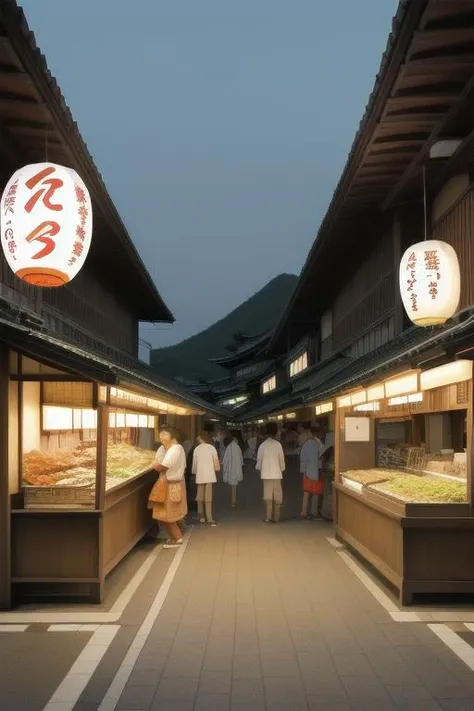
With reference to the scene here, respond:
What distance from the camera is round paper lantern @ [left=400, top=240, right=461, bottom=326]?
1084 cm

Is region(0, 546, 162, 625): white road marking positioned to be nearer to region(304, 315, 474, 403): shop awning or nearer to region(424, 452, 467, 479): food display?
region(304, 315, 474, 403): shop awning

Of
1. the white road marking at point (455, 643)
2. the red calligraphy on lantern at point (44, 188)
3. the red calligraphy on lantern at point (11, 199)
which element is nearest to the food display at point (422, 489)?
the white road marking at point (455, 643)

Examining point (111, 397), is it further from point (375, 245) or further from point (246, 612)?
point (375, 245)

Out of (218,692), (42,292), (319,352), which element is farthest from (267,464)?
(319,352)

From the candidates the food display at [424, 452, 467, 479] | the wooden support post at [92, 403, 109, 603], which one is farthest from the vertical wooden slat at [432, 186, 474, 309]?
the wooden support post at [92, 403, 109, 603]

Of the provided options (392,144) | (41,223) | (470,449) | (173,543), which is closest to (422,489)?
(470,449)

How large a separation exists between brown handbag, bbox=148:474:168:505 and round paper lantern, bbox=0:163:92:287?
484cm

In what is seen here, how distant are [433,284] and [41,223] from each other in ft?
18.6

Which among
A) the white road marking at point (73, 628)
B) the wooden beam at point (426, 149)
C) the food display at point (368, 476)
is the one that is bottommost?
the white road marking at point (73, 628)

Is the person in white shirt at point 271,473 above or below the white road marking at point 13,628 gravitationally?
above

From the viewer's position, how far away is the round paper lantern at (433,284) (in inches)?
427

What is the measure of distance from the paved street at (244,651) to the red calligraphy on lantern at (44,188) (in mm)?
4817

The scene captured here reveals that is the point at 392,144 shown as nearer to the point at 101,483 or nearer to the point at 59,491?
the point at 101,483

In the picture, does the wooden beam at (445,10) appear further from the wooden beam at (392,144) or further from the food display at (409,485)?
the food display at (409,485)
